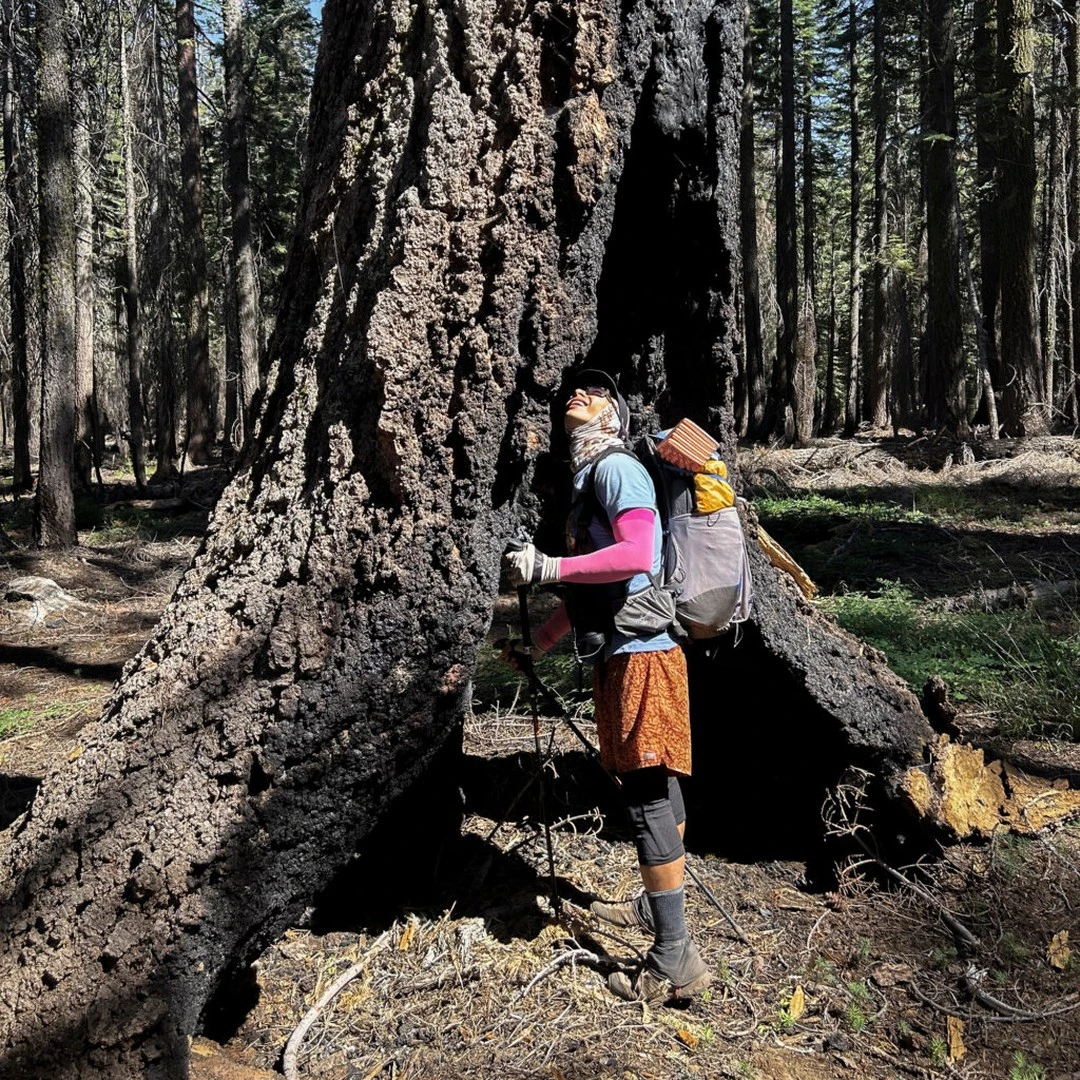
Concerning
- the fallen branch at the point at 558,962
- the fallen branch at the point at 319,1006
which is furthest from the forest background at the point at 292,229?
the fallen branch at the point at 558,962

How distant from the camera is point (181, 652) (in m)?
2.94

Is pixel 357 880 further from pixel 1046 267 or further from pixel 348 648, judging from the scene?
pixel 1046 267

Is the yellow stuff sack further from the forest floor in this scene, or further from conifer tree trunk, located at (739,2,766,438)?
conifer tree trunk, located at (739,2,766,438)

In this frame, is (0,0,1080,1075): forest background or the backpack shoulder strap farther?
(0,0,1080,1075): forest background

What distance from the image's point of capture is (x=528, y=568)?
9.80 ft

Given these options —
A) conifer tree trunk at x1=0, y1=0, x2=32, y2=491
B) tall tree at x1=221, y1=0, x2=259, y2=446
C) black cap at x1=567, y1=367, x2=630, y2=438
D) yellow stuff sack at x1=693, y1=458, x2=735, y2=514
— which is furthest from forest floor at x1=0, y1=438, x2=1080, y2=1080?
tall tree at x1=221, y1=0, x2=259, y2=446

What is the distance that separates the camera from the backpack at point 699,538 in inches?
129

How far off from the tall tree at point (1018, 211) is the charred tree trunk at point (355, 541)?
12499 millimetres

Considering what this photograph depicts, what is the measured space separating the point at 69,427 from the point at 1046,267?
19.2 m

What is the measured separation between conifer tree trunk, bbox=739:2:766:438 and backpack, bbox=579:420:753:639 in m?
17.6

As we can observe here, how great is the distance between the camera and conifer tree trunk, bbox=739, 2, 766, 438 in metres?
20.5

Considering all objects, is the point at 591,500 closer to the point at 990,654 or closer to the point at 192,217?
the point at 990,654

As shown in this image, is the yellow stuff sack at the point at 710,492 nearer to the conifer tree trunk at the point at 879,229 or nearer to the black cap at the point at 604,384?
the black cap at the point at 604,384

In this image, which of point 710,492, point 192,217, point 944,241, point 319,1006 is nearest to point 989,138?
point 944,241
